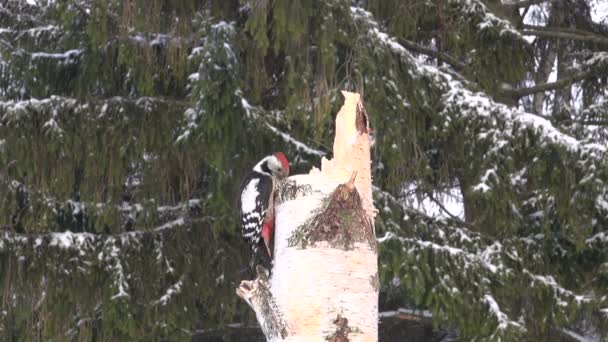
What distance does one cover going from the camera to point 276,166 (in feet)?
14.7

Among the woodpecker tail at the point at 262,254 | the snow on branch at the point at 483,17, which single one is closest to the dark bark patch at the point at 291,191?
the woodpecker tail at the point at 262,254

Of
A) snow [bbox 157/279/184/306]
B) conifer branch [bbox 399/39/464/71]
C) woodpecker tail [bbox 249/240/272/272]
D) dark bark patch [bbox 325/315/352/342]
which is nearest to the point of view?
dark bark patch [bbox 325/315/352/342]

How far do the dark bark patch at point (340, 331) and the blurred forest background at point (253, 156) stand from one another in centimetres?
351

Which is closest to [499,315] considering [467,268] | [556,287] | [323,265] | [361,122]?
[467,268]

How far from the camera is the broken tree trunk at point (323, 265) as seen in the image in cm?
225

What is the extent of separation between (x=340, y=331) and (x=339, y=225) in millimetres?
246

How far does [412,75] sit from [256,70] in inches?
38.5

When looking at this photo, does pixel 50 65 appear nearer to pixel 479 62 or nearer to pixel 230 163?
pixel 230 163

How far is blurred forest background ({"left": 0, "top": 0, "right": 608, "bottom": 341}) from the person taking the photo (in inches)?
237

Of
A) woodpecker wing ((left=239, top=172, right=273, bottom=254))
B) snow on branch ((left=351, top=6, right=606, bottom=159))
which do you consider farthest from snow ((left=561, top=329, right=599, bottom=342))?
woodpecker wing ((left=239, top=172, right=273, bottom=254))

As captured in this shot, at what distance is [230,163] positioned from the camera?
20.6 ft

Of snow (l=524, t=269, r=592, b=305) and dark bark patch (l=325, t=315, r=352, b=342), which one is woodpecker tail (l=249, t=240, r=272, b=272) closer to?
dark bark patch (l=325, t=315, r=352, b=342)

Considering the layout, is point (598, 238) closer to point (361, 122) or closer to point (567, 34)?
point (567, 34)

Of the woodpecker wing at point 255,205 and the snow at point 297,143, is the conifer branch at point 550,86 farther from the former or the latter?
the woodpecker wing at point 255,205
